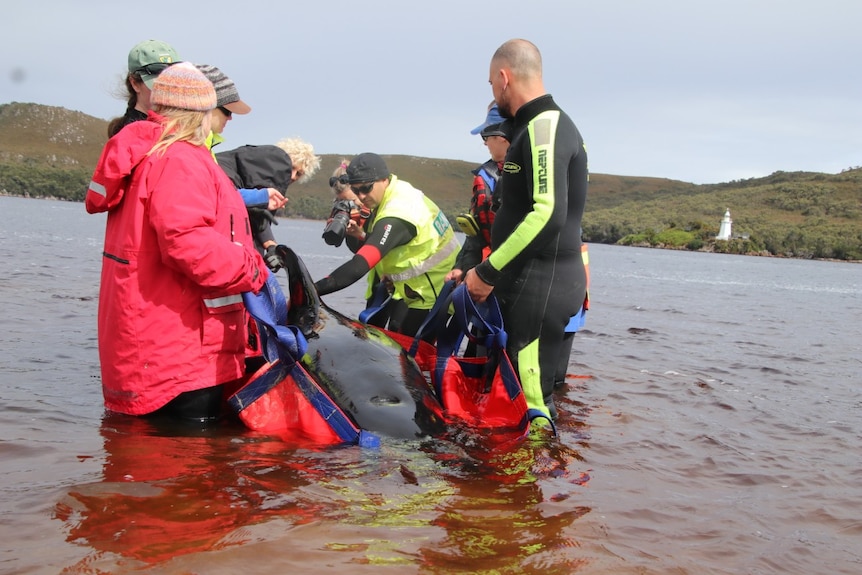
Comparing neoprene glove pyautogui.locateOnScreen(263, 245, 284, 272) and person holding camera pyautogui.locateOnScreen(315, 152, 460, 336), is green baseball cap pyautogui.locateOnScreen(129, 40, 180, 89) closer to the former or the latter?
neoprene glove pyautogui.locateOnScreen(263, 245, 284, 272)

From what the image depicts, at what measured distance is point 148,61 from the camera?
14.5 ft

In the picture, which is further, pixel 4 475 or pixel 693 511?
pixel 693 511

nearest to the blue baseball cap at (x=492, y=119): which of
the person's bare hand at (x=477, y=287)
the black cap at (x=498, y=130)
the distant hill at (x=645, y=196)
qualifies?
the black cap at (x=498, y=130)

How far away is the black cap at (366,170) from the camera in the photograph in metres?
6.12

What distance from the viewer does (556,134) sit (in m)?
4.33

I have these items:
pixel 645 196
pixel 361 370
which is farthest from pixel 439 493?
pixel 645 196

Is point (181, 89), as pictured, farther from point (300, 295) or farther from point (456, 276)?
point (456, 276)

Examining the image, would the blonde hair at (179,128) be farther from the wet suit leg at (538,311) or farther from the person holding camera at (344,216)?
the wet suit leg at (538,311)

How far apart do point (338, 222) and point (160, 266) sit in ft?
6.82

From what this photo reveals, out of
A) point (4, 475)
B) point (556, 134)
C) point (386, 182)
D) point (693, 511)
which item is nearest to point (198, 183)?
point (4, 475)

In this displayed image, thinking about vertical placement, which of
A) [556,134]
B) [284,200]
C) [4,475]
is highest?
[556,134]

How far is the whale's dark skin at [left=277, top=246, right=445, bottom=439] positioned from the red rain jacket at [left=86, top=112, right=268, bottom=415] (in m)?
0.84

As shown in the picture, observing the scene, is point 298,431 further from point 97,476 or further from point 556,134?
point 556,134

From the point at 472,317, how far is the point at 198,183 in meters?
1.98
